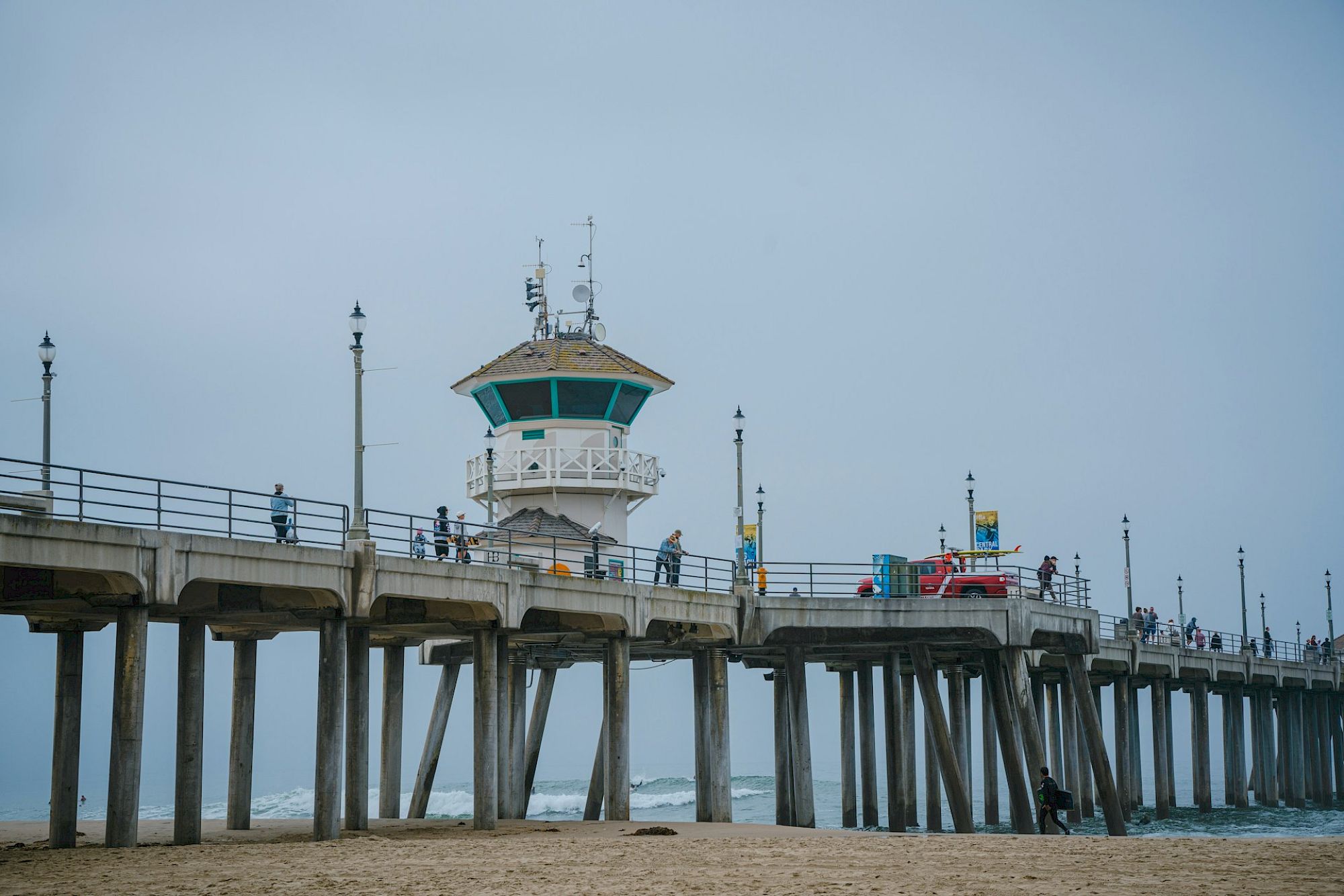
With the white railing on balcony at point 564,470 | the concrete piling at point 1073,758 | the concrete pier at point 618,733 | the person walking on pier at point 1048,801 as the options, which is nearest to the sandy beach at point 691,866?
the concrete pier at point 618,733

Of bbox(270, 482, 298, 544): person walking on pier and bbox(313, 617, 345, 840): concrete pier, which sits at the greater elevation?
bbox(270, 482, 298, 544): person walking on pier

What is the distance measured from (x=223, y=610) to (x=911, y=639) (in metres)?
16.4

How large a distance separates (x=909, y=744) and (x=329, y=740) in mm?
22550

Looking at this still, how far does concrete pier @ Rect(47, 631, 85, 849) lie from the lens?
27281 millimetres

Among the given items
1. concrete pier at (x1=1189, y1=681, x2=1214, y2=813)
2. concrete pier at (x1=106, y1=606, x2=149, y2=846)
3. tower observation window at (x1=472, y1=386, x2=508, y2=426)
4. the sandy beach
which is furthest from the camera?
concrete pier at (x1=1189, y1=681, x2=1214, y2=813)

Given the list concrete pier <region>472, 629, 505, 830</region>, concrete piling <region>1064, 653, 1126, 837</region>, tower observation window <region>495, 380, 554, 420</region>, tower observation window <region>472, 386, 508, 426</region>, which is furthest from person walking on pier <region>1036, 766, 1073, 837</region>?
tower observation window <region>472, 386, 508, 426</region>

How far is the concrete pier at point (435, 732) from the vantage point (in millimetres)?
42719

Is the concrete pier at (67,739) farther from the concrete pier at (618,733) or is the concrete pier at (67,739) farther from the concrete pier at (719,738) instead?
the concrete pier at (719,738)

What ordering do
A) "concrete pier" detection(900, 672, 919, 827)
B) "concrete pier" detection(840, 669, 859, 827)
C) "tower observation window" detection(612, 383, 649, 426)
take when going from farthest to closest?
"concrete pier" detection(840, 669, 859, 827) → "concrete pier" detection(900, 672, 919, 827) → "tower observation window" detection(612, 383, 649, 426)

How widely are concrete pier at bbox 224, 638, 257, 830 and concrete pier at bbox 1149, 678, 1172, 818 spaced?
1435 inches

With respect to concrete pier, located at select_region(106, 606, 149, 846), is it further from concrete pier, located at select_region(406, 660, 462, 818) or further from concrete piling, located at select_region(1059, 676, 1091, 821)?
concrete piling, located at select_region(1059, 676, 1091, 821)

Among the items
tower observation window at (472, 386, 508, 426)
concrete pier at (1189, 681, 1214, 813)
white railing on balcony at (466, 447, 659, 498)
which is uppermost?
tower observation window at (472, 386, 508, 426)

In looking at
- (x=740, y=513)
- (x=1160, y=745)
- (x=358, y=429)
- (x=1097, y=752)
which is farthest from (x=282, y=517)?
(x=1160, y=745)

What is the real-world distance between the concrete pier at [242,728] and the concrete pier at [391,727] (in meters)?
5.52
